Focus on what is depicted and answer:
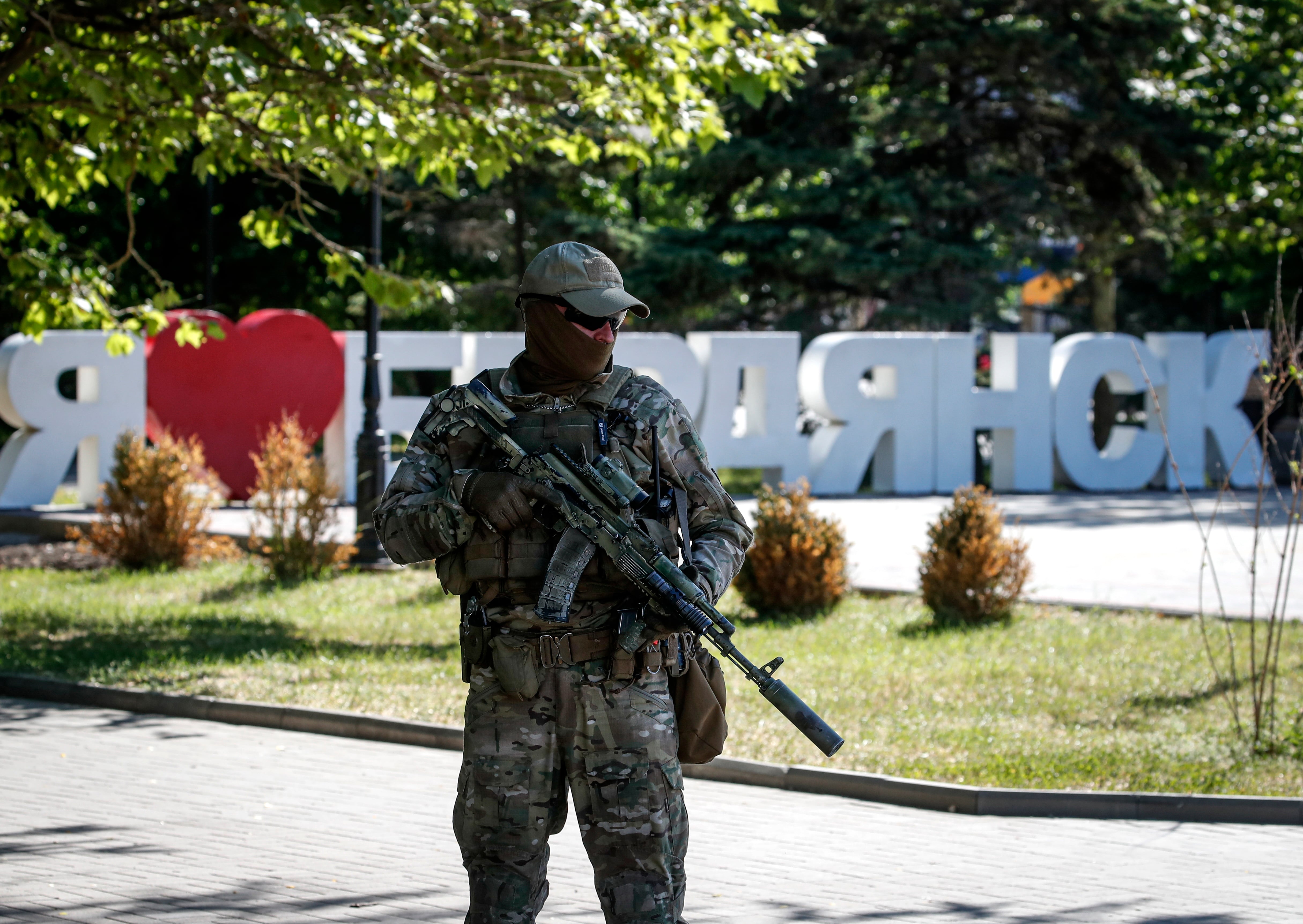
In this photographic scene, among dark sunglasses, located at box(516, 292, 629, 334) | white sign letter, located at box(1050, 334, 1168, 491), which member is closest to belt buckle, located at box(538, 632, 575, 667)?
dark sunglasses, located at box(516, 292, 629, 334)

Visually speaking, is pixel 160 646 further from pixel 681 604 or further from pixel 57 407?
pixel 57 407

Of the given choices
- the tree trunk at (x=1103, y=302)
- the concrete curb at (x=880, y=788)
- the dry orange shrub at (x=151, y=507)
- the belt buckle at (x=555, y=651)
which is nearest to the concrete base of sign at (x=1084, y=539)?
the dry orange shrub at (x=151, y=507)

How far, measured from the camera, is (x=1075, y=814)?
6688mm

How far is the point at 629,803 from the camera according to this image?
3697 millimetres

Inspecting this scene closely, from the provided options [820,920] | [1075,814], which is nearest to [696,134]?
[1075,814]

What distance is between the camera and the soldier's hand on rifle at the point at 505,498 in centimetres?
365

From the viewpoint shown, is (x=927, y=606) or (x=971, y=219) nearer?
(x=927, y=606)

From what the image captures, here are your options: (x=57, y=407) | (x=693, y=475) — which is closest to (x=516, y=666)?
(x=693, y=475)

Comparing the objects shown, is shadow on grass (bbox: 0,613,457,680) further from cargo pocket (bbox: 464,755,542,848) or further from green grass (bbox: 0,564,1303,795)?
cargo pocket (bbox: 464,755,542,848)

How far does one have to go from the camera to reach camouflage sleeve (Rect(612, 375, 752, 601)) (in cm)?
388

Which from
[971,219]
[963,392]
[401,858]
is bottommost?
[401,858]

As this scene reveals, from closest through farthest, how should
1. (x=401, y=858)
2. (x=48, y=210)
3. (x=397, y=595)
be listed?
(x=401, y=858), (x=397, y=595), (x=48, y=210)

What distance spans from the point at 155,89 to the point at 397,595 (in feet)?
16.6

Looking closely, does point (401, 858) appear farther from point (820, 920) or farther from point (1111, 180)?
point (1111, 180)
